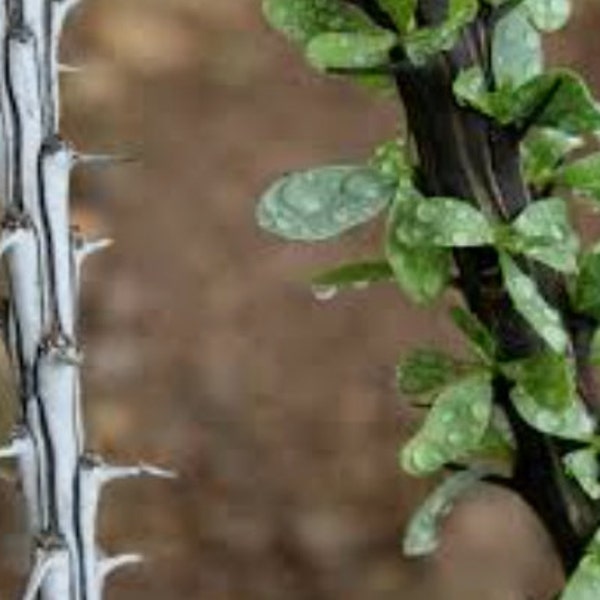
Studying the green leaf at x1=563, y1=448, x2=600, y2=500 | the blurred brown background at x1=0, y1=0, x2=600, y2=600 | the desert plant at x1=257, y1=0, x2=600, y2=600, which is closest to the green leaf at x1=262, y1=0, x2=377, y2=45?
the desert plant at x1=257, y1=0, x2=600, y2=600

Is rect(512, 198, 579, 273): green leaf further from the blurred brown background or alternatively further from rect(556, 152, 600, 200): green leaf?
the blurred brown background

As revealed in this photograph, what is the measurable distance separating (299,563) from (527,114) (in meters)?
1.15

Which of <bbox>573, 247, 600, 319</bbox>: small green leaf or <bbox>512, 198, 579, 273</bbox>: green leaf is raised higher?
<bbox>512, 198, 579, 273</bbox>: green leaf

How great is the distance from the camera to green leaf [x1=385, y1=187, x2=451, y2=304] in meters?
0.45

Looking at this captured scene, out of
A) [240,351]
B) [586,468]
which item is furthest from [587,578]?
[240,351]

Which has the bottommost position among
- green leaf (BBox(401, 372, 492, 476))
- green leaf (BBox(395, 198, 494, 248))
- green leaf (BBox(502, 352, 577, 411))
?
green leaf (BBox(401, 372, 492, 476))

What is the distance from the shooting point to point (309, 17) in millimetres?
456

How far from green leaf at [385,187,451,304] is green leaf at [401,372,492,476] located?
3 centimetres

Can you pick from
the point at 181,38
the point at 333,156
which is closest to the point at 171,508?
the point at 333,156

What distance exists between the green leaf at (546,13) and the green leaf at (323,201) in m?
0.05

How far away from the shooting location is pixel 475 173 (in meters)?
0.45

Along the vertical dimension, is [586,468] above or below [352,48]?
below

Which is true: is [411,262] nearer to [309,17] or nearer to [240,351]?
[309,17]

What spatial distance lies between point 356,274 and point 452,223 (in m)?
0.05
